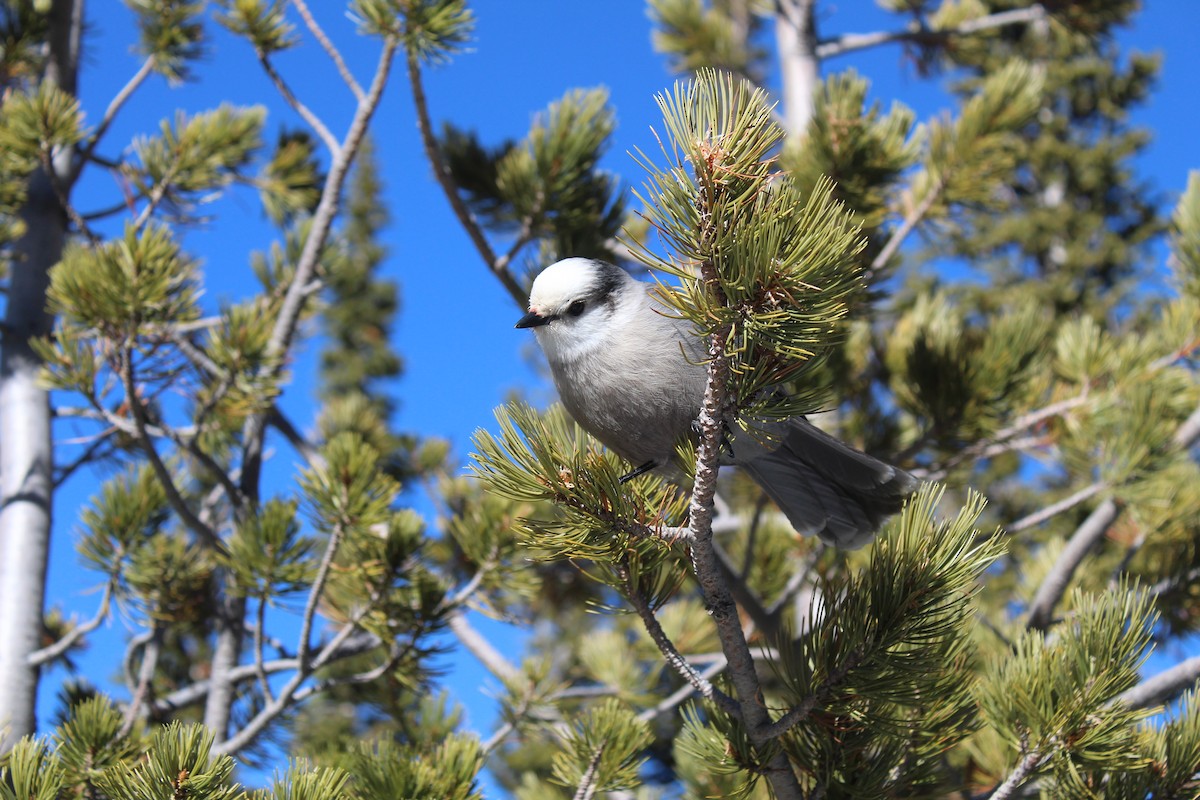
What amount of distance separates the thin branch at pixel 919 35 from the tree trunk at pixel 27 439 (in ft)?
11.5

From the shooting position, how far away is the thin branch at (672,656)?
1.66 metres

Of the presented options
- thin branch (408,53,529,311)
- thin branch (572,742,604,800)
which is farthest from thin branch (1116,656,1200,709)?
thin branch (408,53,529,311)

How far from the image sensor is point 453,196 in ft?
9.75

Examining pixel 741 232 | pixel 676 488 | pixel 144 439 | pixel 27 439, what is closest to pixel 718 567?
pixel 676 488

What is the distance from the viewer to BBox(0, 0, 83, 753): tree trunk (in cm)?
281

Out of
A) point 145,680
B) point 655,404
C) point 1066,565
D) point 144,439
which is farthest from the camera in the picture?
point 1066,565

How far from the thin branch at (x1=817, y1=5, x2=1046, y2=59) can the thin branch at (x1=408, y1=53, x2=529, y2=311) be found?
2604 millimetres

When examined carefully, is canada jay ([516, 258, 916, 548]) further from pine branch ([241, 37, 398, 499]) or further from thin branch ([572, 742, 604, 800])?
pine branch ([241, 37, 398, 499])

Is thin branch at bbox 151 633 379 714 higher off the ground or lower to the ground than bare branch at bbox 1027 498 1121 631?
lower

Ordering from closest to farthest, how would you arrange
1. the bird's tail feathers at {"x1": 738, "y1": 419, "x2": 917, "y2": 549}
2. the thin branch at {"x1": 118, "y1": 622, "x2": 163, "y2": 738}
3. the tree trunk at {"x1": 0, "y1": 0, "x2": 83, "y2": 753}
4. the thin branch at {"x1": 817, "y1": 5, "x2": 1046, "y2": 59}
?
the bird's tail feathers at {"x1": 738, "y1": 419, "x2": 917, "y2": 549} < the thin branch at {"x1": 118, "y1": 622, "x2": 163, "y2": 738} < the tree trunk at {"x1": 0, "y1": 0, "x2": 83, "y2": 753} < the thin branch at {"x1": 817, "y1": 5, "x2": 1046, "y2": 59}

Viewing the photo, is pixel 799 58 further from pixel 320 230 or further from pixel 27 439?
pixel 27 439

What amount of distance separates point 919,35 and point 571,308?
143 inches

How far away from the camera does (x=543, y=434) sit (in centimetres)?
158

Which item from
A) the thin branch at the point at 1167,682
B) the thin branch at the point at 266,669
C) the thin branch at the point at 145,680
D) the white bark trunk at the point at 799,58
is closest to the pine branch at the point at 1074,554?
the thin branch at the point at 1167,682
